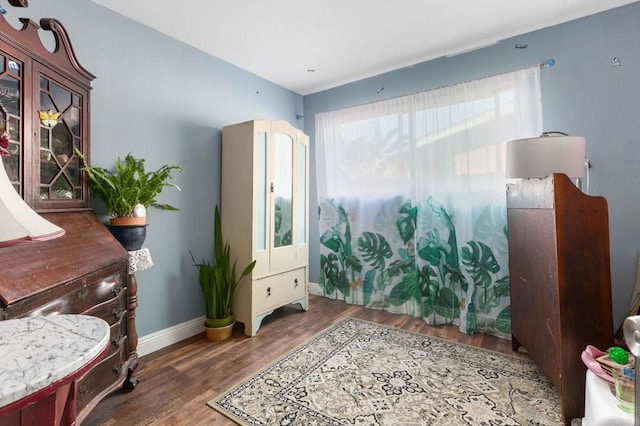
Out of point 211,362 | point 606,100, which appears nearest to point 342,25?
point 606,100

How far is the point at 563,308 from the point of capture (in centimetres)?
150

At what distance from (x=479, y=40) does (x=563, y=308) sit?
2.29m

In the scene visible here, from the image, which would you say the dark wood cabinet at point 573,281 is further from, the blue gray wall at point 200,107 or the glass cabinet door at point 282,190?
the glass cabinet door at point 282,190

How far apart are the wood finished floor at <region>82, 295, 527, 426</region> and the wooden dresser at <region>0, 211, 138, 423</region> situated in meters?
0.17

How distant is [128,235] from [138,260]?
17cm

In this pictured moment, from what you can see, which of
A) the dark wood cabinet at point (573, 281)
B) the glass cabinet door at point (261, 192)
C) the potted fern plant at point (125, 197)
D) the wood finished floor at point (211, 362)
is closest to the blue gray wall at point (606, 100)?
the dark wood cabinet at point (573, 281)

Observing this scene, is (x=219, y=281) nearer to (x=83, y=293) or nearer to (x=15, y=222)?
(x=83, y=293)

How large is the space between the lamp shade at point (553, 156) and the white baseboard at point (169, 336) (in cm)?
273

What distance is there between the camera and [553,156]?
176 cm

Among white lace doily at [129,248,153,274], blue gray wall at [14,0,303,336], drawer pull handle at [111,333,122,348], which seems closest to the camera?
drawer pull handle at [111,333,122,348]

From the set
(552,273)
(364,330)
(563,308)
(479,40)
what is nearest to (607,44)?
(479,40)

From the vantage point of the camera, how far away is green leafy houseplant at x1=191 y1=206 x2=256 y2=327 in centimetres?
254

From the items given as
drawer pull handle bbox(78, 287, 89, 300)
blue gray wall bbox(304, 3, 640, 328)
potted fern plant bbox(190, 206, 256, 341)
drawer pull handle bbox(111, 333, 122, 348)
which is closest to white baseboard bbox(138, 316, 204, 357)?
potted fern plant bbox(190, 206, 256, 341)

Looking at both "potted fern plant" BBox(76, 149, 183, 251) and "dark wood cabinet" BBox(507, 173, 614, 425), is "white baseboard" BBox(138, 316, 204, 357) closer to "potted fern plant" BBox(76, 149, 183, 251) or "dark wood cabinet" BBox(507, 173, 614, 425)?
"potted fern plant" BBox(76, 149, 183, 251)
